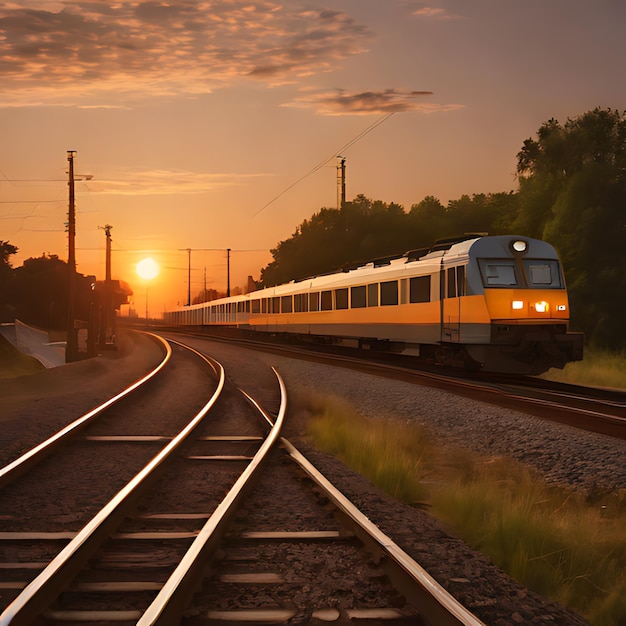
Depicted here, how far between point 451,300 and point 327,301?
483 inches

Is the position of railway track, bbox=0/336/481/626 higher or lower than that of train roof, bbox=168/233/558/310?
lower

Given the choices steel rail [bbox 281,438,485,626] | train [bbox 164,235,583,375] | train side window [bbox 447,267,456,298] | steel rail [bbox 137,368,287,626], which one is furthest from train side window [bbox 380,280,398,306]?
steel rail [bbox 281,438,485,626]

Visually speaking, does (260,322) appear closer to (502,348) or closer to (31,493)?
(502,348)

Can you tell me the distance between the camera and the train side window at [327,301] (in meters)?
29.8

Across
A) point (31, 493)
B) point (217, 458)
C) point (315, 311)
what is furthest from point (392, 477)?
point (315, 311)

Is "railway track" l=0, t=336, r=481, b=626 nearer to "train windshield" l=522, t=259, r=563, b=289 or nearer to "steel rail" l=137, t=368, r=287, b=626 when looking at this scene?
"steel rail" l=137, t=368, r=287, b=626

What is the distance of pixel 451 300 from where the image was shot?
18.4 meters

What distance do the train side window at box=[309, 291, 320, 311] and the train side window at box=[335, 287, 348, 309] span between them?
297 cm

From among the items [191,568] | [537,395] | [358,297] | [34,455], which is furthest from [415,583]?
[358,297]

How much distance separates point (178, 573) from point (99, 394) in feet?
41.1

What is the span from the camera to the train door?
18.0 meters

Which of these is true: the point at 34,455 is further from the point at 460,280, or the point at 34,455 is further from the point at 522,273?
the point at 522,273

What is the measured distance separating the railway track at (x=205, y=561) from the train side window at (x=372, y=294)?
16.5 metres

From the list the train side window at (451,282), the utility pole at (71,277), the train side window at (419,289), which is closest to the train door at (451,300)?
the train side window at (451,282)
